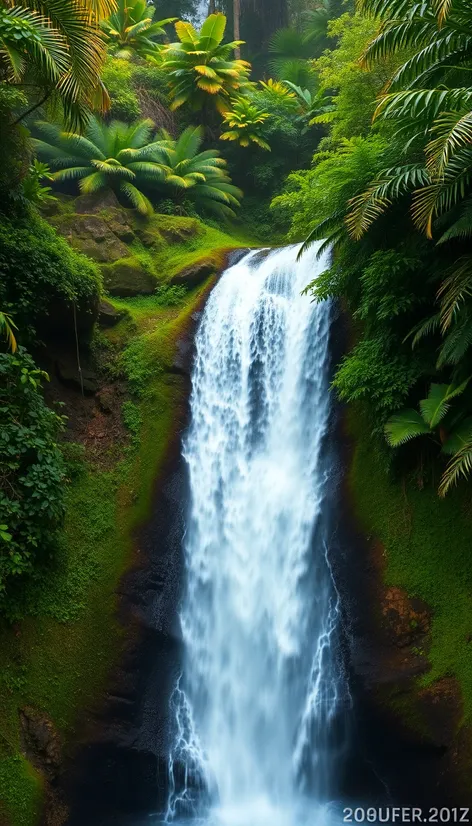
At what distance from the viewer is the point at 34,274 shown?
32.4 feet

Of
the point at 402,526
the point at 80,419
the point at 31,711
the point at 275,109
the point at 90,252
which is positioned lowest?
the point at 31,711

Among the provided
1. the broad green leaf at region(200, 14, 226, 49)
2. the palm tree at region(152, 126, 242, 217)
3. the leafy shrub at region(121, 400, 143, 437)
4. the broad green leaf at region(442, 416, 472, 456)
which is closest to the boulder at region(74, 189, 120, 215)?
the palm tree at region(152, 126, 242, 217)

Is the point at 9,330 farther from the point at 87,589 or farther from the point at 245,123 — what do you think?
the point at 245,123

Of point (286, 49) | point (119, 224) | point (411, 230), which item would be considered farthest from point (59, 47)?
point (286, 49)

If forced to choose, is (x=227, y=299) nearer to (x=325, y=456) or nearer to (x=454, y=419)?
(x=325, y=456)

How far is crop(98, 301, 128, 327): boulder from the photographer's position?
13.3 m

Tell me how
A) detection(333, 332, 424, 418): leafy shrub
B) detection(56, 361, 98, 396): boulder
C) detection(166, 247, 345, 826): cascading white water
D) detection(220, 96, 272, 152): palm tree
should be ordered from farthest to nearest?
detection(220, 96, 272, 152): palm tree → detection(56, 361, 98, 396): boulder → detection(333, 332, 424, 418): leafy shrub → detection(166, 247, 345, 826): cascading white water

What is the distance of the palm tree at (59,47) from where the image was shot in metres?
7.39

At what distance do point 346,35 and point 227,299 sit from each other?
306 inches

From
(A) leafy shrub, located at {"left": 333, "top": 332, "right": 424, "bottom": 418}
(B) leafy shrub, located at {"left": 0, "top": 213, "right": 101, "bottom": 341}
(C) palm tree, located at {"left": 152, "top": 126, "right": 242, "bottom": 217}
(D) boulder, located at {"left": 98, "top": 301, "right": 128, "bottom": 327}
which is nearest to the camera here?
(A) leafy shrub, located at {"left": 333, "top": 332, "right": 424, "bottom": 418}

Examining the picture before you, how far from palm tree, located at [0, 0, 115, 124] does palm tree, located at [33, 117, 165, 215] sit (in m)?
7.61

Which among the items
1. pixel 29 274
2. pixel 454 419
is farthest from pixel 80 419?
pixel 454 419

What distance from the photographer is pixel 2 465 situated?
7.95 m

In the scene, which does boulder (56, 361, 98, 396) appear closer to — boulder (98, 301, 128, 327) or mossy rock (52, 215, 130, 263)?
boulder (98, 301, 128, 327)
